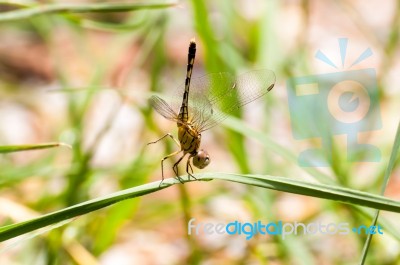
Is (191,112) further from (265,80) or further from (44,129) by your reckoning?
(44,129)

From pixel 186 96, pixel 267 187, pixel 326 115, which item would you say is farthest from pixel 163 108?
pixel 326 115

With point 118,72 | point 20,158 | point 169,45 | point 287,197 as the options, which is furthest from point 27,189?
point 169,45

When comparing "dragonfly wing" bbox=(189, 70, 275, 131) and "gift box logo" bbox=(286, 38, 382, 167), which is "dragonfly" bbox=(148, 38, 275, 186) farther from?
"gift box logo" bbox=(286, 38, 382, 167)

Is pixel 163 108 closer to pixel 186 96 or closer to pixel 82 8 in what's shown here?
pixel 186 96

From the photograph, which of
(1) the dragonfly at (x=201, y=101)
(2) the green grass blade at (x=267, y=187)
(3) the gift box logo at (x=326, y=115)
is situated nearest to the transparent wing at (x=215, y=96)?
(1) the dragonfly at (x=201, y=101)

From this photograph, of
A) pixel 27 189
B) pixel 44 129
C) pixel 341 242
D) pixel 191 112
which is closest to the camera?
pixel 191 112

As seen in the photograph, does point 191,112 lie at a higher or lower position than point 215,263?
higher

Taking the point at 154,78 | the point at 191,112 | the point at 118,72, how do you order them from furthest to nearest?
the point at 118,72 → the point at 154,78 → the point at 191,112
